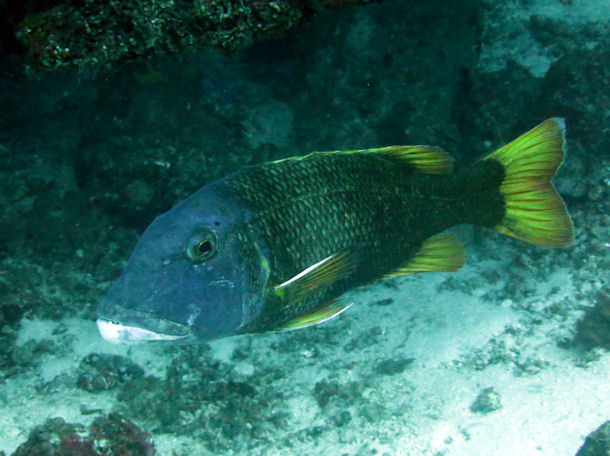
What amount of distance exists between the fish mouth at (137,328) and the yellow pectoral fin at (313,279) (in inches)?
24.3

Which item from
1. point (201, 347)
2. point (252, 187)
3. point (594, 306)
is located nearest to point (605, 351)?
point (594, 306)

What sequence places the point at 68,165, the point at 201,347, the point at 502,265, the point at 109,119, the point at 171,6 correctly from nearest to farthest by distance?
the point at 171,6 → the point at 201,347 → the point at 502,265 → the point at 109,119 → the point at 68,165

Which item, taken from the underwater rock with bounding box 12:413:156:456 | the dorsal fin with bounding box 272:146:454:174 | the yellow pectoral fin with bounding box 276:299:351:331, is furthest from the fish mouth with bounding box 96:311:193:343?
the dorsal fin with bounding box 272:146:454:174

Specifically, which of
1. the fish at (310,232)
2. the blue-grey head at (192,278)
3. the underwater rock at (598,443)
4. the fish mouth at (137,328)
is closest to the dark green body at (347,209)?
the fish at (310,232)

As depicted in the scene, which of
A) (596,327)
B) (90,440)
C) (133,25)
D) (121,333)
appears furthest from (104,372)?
(596,327)

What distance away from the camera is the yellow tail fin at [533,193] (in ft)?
9.09

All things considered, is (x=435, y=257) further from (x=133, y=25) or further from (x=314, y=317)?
(x=133, y=25)

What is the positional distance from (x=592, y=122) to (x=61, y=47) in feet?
16.2

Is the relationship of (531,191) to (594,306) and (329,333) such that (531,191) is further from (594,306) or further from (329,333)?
(329,333)

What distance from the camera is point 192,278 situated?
216 cm

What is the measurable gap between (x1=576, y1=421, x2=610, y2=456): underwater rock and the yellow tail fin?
1204 mm

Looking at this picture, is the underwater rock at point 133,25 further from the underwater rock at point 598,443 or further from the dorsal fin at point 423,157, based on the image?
the underwater rock at point 598,443

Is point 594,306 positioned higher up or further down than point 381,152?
further down

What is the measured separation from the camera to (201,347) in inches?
158
